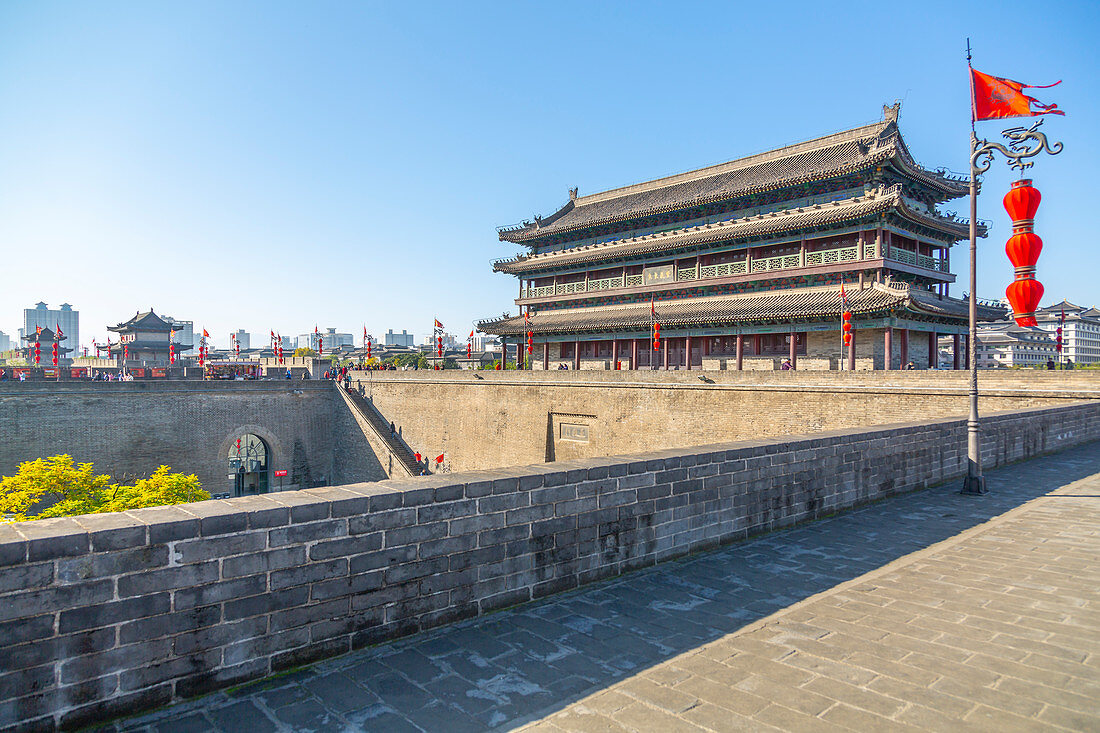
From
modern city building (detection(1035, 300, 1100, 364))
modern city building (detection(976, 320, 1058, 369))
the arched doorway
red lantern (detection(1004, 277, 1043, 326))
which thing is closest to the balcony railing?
red lantern (detection(1004, 277, 1043, 326))

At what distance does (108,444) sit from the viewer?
86.6ft

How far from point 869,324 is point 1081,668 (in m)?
20.9

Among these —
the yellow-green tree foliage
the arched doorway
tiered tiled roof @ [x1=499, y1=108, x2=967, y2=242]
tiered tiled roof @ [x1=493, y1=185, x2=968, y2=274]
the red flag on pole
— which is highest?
tiered tiled roof @ [x1=499, y1=108, x2=967, y2=242]

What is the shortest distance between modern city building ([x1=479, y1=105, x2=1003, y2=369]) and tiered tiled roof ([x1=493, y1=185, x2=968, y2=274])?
0.07 meters

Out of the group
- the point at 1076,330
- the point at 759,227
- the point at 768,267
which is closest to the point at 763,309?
the point at 768,267

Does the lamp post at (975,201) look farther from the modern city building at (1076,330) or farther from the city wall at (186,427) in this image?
the modern city building at (1076,330)

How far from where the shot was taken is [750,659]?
3.54 meters

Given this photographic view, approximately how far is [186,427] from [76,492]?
30.6 feet

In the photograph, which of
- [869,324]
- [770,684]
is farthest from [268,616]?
[869,324]

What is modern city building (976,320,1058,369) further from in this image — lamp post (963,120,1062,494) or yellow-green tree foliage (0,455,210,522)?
yellow-green tree foliage (0,455,210,522)

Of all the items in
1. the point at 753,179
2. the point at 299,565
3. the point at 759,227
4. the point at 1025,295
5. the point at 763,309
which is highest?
the point at 753,179

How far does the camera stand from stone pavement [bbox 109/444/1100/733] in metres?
2.93

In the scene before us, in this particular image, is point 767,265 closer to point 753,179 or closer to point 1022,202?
point 753,179

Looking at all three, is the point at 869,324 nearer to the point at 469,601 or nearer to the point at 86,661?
the point at 469,601
